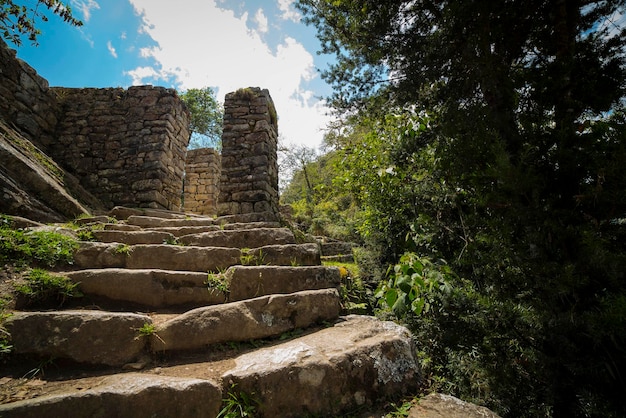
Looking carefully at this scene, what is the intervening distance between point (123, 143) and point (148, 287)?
5272mm

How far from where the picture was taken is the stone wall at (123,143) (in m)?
5.86

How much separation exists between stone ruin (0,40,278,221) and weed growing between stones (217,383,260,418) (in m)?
3.35

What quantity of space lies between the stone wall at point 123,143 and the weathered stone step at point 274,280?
4.30 meters

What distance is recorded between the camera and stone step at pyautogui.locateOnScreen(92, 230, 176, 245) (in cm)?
310

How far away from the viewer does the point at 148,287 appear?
2215 mm

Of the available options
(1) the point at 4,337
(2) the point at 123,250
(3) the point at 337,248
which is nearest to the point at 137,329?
(1) the point at 4,337

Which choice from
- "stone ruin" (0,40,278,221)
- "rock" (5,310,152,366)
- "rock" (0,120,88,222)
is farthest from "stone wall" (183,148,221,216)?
"rock" (5,310,152,366)

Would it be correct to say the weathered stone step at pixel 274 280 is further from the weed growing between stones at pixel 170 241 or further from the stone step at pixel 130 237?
the stone step at pixel 130 237

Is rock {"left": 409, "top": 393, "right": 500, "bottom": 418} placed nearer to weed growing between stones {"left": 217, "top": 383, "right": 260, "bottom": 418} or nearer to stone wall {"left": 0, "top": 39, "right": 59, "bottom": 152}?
weed growing between stones {"left": 217, "top": 383, "right": 260, "bottom": 418}

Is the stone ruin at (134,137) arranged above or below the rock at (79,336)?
above

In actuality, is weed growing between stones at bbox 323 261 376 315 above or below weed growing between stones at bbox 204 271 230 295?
below

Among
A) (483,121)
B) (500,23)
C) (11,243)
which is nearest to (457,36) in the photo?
(500,23)

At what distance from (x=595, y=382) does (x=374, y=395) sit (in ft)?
3.57

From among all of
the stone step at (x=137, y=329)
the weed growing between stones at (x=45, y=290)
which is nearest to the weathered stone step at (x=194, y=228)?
the weed growing between stones at (x=45, y=290)
